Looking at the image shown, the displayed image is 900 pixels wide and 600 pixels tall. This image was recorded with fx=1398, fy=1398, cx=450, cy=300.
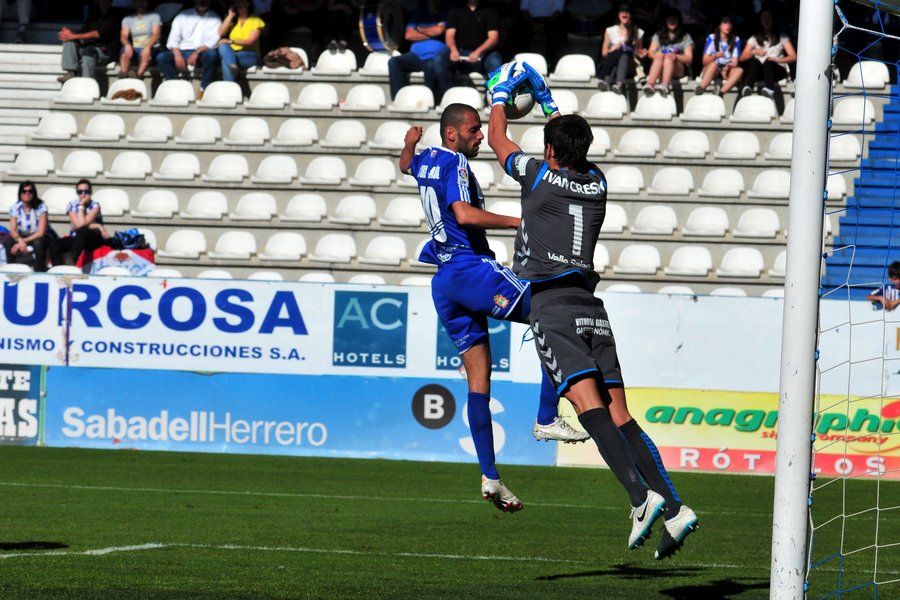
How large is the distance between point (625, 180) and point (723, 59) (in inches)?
93.0

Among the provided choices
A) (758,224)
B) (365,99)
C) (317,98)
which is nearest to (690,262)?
(758,224)

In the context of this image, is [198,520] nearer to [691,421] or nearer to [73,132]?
[691,421]

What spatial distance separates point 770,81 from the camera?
19.0 m

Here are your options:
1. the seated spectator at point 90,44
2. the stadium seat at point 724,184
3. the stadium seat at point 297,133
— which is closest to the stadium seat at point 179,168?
the stadium seat at point 297,133

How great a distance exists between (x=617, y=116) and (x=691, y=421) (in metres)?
5.93

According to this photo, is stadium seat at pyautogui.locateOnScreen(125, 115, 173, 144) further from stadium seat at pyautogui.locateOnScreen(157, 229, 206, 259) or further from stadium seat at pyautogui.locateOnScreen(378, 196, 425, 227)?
stadium seat at pyautogui.locateOnScreen(378, 196, 425, 227)

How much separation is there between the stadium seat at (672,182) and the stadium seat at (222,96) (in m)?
6.18

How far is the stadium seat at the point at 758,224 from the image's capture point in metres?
17.8

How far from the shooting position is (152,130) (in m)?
20.3

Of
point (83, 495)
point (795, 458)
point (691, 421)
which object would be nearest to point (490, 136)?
point (795, 458)

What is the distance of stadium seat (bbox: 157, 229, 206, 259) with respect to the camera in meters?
18.5

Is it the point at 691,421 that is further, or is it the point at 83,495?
the point at 691,421

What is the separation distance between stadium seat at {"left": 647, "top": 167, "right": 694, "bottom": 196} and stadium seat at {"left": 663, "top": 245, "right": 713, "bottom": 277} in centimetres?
98

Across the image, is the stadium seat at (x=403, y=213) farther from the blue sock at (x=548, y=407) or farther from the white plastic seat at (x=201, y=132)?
the blue sock at (x=548, y=407)
